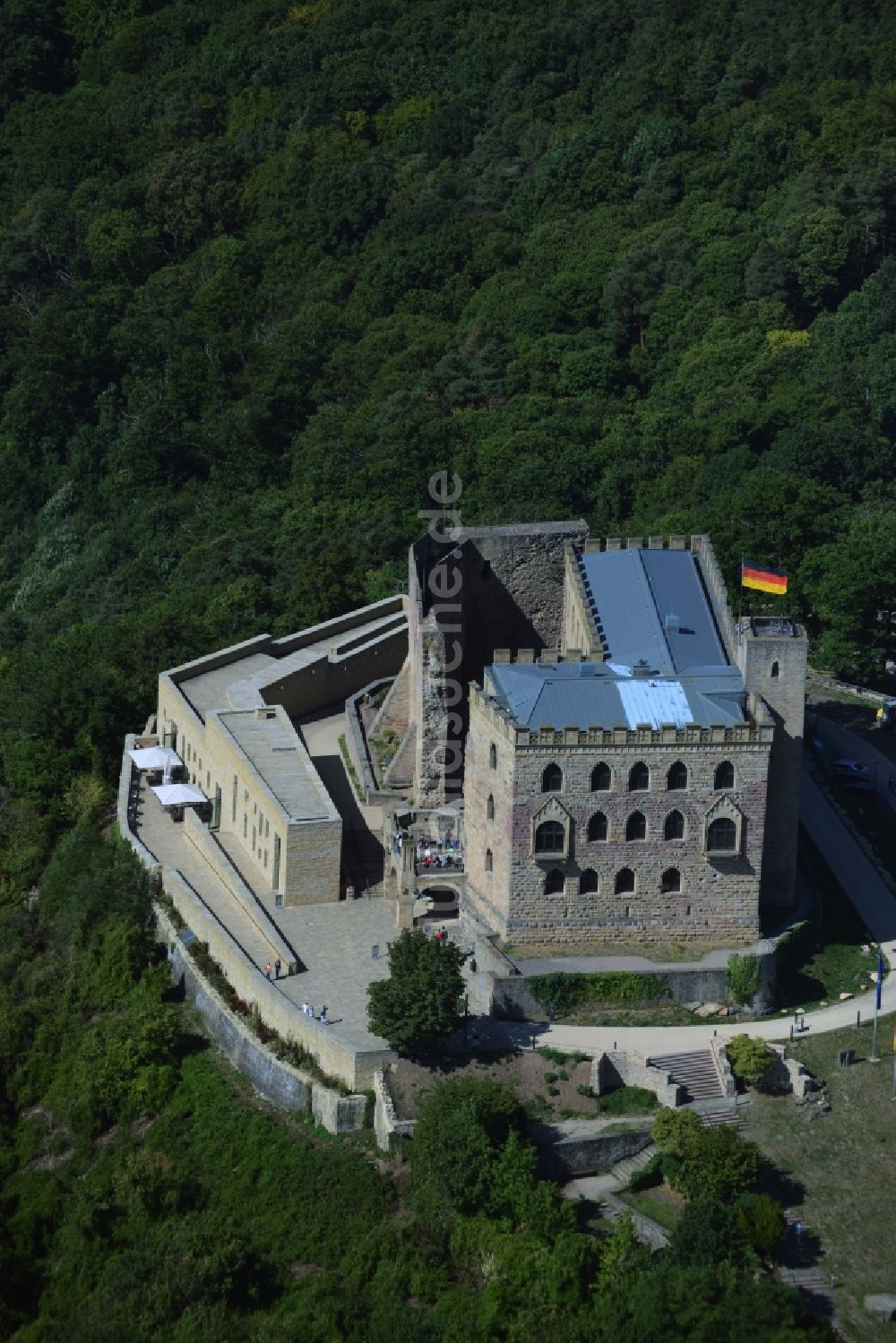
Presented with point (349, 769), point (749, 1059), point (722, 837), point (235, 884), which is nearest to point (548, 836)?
point (722, 837)

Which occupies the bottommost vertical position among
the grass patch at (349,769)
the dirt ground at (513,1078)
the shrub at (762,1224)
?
the shrub at (762,1224)

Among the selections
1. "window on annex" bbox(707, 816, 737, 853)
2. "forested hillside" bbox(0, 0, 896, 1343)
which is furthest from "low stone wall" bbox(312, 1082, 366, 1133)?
"window on annex" bbox(707, 816, 737, 853)

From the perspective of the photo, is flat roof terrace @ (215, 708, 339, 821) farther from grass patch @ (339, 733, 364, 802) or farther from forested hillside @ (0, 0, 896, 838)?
forested hillside @ (0, 0, 896, 838)

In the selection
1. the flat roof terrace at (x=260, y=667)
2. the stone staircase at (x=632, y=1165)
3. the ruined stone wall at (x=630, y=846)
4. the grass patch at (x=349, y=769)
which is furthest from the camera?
the flat roof terrace at (x=260, y=667)

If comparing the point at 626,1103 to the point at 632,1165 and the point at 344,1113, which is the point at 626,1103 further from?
the point at 344,1113

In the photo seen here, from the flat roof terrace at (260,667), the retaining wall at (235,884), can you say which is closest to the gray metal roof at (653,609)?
the flat roof terrace at (260,667)

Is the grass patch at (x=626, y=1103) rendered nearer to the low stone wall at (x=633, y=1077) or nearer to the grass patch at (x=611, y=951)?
the low stone wall at (x=633, y=1077)

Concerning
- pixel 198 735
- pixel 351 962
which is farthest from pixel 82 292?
pixel 351 962
